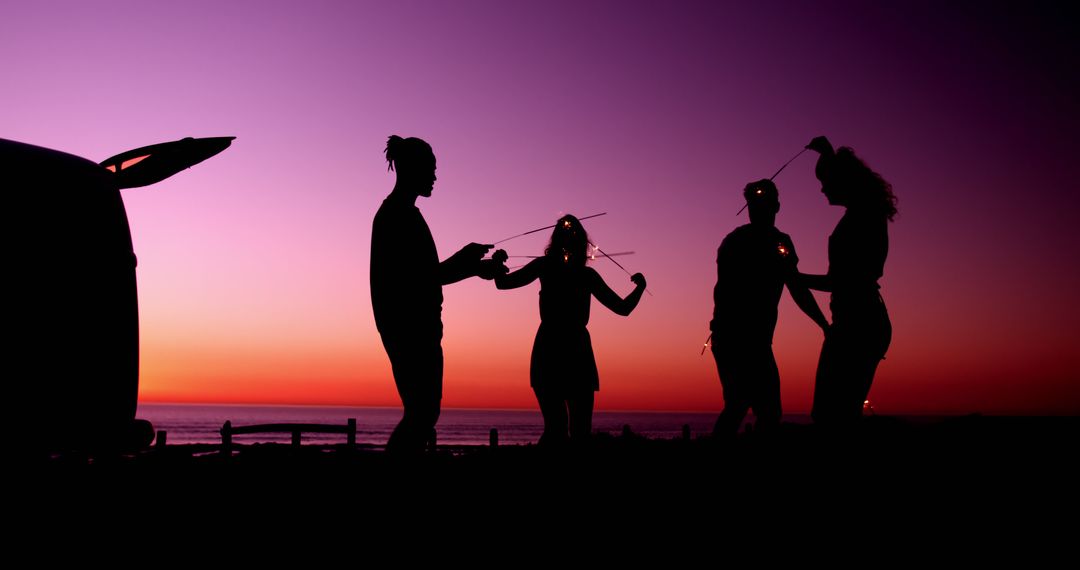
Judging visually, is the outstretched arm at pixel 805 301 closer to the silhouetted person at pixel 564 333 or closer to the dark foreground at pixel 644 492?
the dark foreground at pixel 644 492

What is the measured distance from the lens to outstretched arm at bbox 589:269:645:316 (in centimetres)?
693

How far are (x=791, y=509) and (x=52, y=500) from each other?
4.13 meters

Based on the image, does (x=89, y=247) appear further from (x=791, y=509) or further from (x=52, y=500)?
(x=791, y=509)

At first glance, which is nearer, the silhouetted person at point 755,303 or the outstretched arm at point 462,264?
the outstretched arm at point 462,264

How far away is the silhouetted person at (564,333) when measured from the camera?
650 cm

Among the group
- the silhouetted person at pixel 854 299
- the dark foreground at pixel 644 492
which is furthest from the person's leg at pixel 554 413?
the silhouetted person at pixel 854 299

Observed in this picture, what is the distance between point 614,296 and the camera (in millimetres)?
7082

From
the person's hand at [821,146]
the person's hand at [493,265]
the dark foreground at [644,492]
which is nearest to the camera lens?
the dark foreground at [644,492]

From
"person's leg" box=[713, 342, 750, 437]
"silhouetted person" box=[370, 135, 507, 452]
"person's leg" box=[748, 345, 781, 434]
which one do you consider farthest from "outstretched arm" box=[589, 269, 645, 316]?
"silhouetted person" box=[370, 135, 507, 452]

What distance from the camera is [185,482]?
18.9 ft

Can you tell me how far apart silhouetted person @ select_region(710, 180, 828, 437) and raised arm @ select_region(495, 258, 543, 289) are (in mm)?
1676

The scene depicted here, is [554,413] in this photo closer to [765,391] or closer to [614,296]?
[614,296]

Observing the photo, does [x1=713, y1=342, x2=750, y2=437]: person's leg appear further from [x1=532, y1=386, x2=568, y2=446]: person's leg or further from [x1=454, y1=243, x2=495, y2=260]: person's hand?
[x1=454, y1=243, x2=495, y2=260]: person's hand

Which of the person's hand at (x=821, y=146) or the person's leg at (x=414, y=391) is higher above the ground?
the person's hand at (x=821, y=146)
